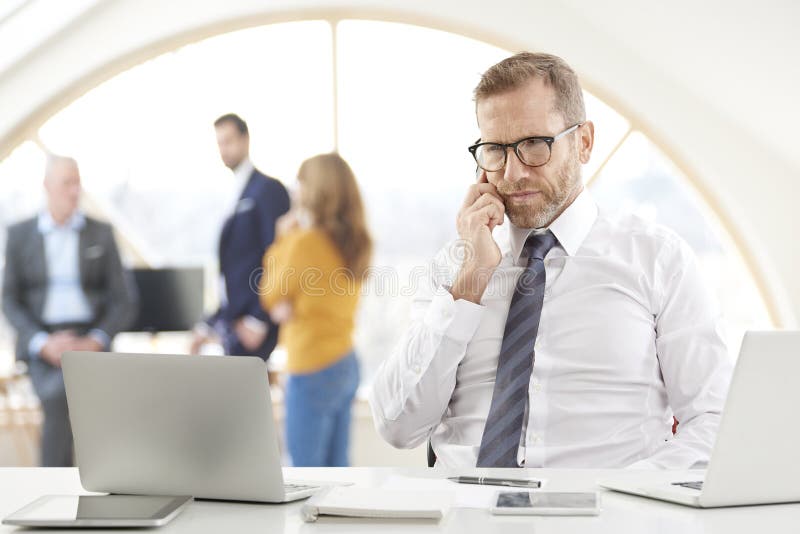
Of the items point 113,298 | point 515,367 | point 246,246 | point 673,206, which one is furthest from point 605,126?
point 515,367

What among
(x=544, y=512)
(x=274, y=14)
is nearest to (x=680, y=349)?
(x=544, y=512)

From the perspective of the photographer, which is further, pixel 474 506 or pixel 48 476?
pixel 48 476

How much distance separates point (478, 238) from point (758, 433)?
3.07 ft

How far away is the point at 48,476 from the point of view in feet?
5.24

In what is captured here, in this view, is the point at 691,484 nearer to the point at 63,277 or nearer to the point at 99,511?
the point at 99,511

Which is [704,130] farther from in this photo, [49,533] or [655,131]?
[49,533]

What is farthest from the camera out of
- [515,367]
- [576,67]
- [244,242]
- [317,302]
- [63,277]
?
[576,67]

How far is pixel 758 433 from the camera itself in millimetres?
1266

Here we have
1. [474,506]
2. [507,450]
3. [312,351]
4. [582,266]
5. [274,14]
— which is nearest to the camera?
[474,506]

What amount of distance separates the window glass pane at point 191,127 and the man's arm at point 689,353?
3.42 metres

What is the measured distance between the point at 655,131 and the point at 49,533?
4507 mm

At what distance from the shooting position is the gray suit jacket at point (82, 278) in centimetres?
457

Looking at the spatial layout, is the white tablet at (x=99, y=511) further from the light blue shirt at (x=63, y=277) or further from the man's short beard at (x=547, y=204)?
the light blue shirt at (x=63, y=277)

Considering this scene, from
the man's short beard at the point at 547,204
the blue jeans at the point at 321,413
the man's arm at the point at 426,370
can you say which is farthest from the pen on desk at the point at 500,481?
the blue jeans at the point at 321,413
